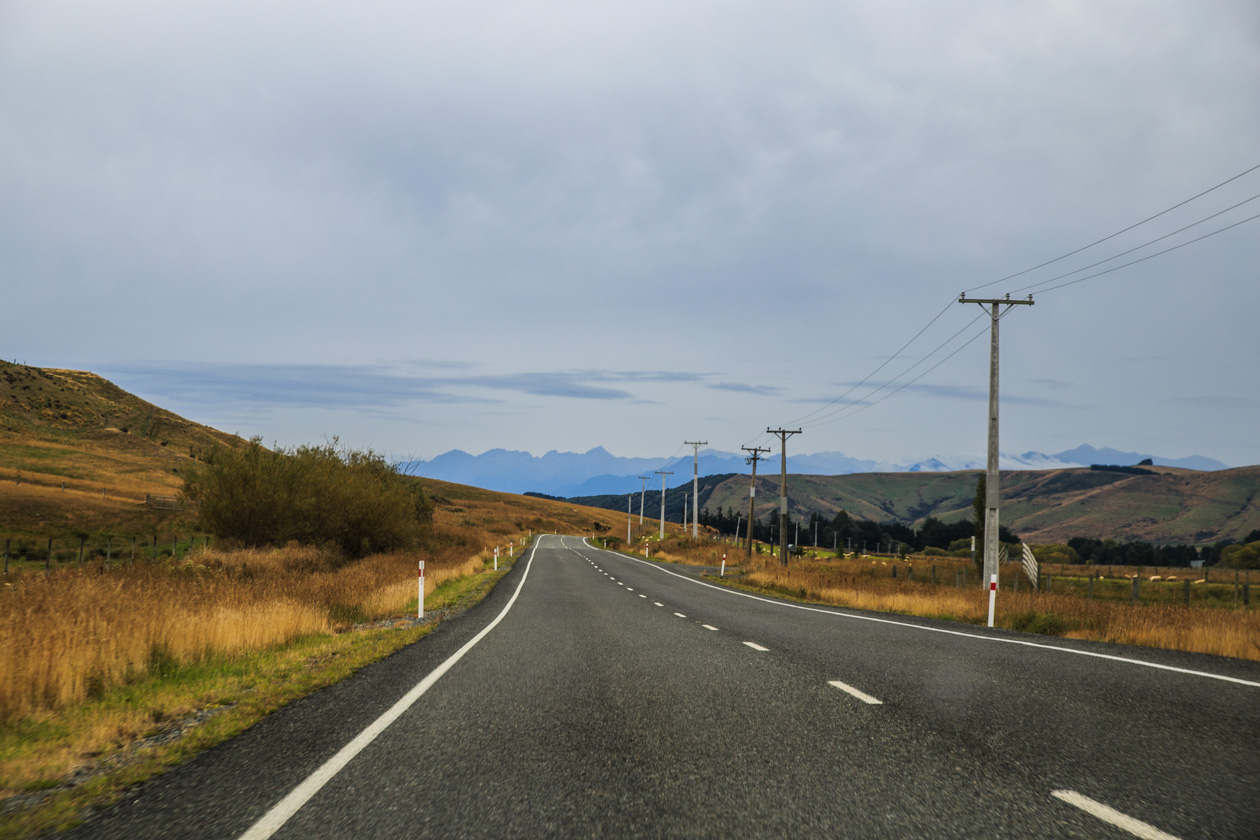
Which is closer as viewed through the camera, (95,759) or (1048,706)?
(95,759)

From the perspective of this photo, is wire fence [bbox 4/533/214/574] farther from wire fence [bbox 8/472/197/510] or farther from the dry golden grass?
the dry golden grass

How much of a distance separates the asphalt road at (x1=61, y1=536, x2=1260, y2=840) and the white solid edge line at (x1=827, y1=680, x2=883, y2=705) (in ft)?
0.16

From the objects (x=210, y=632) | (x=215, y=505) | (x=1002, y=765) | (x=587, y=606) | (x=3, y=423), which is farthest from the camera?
(x=3, y=423)

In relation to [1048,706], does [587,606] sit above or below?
below

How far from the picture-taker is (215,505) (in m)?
29.0

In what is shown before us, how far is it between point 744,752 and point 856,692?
8.52 ft

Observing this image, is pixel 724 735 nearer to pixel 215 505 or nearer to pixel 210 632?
pixel 210 632

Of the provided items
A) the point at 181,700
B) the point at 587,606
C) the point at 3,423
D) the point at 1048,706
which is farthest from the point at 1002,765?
the point at 3,423

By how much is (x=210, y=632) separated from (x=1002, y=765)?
365 inches

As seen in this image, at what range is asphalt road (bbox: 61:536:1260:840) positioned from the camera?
411 cm

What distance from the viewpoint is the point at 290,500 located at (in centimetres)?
2995

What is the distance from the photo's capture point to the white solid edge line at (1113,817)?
3.78 metres

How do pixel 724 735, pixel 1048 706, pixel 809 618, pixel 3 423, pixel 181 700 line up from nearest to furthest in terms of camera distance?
1. pixel 724 735
2. pixel 1048 706
3. pixel 181 700
4. pixel 809 618
5. pixel 3 423

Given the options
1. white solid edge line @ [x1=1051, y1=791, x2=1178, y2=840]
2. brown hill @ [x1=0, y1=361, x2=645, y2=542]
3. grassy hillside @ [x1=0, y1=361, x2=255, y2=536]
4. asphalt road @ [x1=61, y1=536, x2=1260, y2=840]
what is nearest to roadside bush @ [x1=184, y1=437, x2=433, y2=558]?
grassy hillside @ [x1=0, y1=361, x2=255, y2=536]
